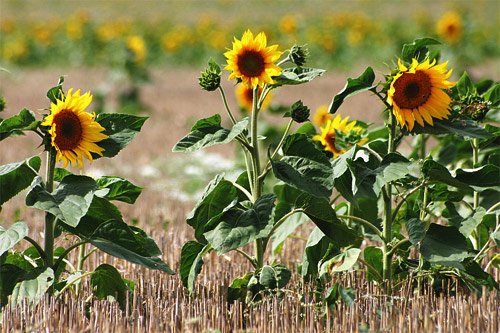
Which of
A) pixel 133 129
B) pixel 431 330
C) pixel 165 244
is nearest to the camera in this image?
pixel 431 330

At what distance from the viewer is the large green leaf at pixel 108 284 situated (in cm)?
237

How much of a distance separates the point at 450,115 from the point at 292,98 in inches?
321

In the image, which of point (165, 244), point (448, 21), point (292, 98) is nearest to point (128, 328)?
point (165, 244)

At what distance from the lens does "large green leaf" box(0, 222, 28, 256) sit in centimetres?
213

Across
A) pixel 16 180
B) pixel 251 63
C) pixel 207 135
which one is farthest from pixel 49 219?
pixel 251 63

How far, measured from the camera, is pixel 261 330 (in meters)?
2.15

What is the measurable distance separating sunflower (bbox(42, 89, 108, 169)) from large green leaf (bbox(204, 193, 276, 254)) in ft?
1.64

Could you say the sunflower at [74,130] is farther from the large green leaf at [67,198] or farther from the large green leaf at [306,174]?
the large green leaf at [306,174]

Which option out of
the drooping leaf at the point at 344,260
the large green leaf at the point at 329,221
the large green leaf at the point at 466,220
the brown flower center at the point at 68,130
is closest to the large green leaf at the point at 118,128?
the brown flower center at the point at 68,130

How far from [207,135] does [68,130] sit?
1.58ft

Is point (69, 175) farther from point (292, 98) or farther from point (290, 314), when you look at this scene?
point (292, 98)

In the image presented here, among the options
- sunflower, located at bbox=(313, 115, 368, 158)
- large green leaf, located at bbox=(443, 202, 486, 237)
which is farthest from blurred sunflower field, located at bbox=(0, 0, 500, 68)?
large green leaf, located at bbox=(443, 202, 486, 237)

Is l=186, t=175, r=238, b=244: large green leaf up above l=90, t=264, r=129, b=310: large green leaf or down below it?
above

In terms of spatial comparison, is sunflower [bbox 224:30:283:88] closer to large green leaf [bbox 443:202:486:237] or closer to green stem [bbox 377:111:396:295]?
green stem [bbox 377:111:396:295]
